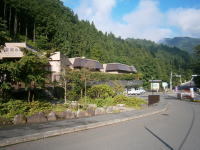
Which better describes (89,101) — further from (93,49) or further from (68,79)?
(93,49)

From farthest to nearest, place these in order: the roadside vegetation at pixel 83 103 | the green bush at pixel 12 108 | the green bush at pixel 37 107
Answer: the green bush at pixel 37 107 < the roadside vegetation at pixel 83 103 < the green bush at pixel 12 108

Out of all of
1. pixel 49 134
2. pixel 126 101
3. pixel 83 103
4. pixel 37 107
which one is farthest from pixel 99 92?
pixel 49 134

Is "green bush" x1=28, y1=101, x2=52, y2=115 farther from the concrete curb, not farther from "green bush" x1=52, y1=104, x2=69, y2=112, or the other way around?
the concrete curb

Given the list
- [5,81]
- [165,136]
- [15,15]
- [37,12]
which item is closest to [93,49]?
[37,12]

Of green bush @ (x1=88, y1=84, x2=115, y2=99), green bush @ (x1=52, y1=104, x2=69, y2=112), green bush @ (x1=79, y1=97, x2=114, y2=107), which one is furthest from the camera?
green bush @ (x1=88, y1=84, x2=115, y2=99)

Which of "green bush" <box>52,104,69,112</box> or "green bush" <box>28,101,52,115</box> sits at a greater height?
"green bush" <box>28,101,52,115</box>

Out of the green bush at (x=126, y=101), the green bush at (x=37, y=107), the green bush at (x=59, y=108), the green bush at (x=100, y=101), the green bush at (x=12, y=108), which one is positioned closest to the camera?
the green bush at (x=12, y=108)

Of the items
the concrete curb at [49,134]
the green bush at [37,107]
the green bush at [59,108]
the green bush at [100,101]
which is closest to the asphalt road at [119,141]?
the concrete curb at [49,134]

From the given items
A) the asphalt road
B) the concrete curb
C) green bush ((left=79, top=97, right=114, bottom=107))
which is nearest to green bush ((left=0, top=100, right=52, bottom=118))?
the concrete curb

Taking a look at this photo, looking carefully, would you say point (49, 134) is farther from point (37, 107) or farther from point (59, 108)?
point (59, 108)

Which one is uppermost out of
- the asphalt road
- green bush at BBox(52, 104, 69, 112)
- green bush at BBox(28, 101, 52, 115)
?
green bush at BBox(28, 101, 52, 115)

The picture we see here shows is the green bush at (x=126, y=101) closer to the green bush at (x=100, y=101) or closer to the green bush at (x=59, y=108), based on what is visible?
the green bush at (x=100, y=101)

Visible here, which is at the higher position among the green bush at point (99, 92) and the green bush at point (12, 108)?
the green bush at point (99, 92)

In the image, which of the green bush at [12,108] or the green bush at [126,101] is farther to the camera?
the green bush at [126,101]
